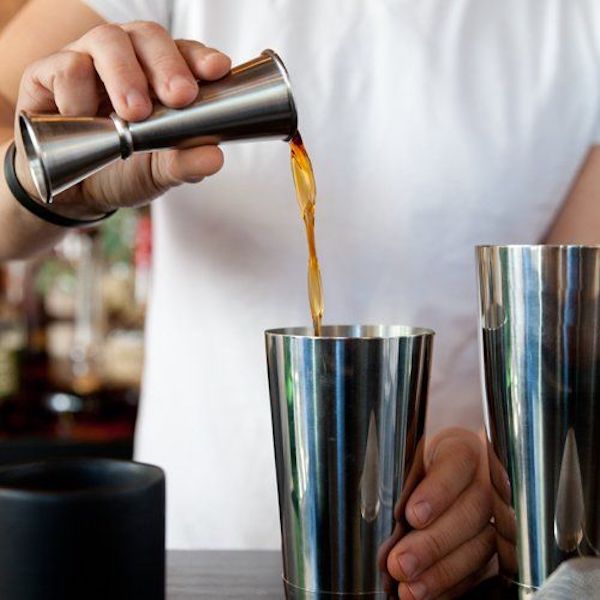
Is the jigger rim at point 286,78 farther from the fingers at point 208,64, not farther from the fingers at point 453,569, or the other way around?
the fingers at point 453,569

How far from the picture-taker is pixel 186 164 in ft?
2.70

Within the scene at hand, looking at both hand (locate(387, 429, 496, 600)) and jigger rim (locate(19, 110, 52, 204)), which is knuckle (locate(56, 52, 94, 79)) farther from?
hand (locate(387, 429, 496, 600))

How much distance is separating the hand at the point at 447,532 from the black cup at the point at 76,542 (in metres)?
0.21

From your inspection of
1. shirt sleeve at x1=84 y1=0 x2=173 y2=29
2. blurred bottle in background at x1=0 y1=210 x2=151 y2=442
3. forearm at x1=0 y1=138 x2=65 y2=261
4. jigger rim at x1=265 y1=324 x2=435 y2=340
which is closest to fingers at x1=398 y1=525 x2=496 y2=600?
jigger rim at x1=265 y1=324 x2=435 y2=340

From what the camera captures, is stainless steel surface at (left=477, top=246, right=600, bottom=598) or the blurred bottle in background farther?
the blurred bottle in background

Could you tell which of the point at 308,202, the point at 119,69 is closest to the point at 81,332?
the point at 308,202

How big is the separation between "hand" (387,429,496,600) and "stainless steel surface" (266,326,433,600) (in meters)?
0.02

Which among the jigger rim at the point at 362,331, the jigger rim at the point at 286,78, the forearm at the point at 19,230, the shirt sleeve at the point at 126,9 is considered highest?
the shirt sleeve at the point at 126,9

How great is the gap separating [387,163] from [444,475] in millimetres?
547

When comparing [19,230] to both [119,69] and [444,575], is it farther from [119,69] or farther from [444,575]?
[444,575]

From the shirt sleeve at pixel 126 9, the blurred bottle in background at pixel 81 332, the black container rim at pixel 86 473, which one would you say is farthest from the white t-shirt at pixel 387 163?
the blurred bottle in background at pixel 81 332

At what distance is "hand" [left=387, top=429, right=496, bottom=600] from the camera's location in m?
0.70

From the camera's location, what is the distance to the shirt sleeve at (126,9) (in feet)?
3.77

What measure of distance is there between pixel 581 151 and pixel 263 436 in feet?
1.70
